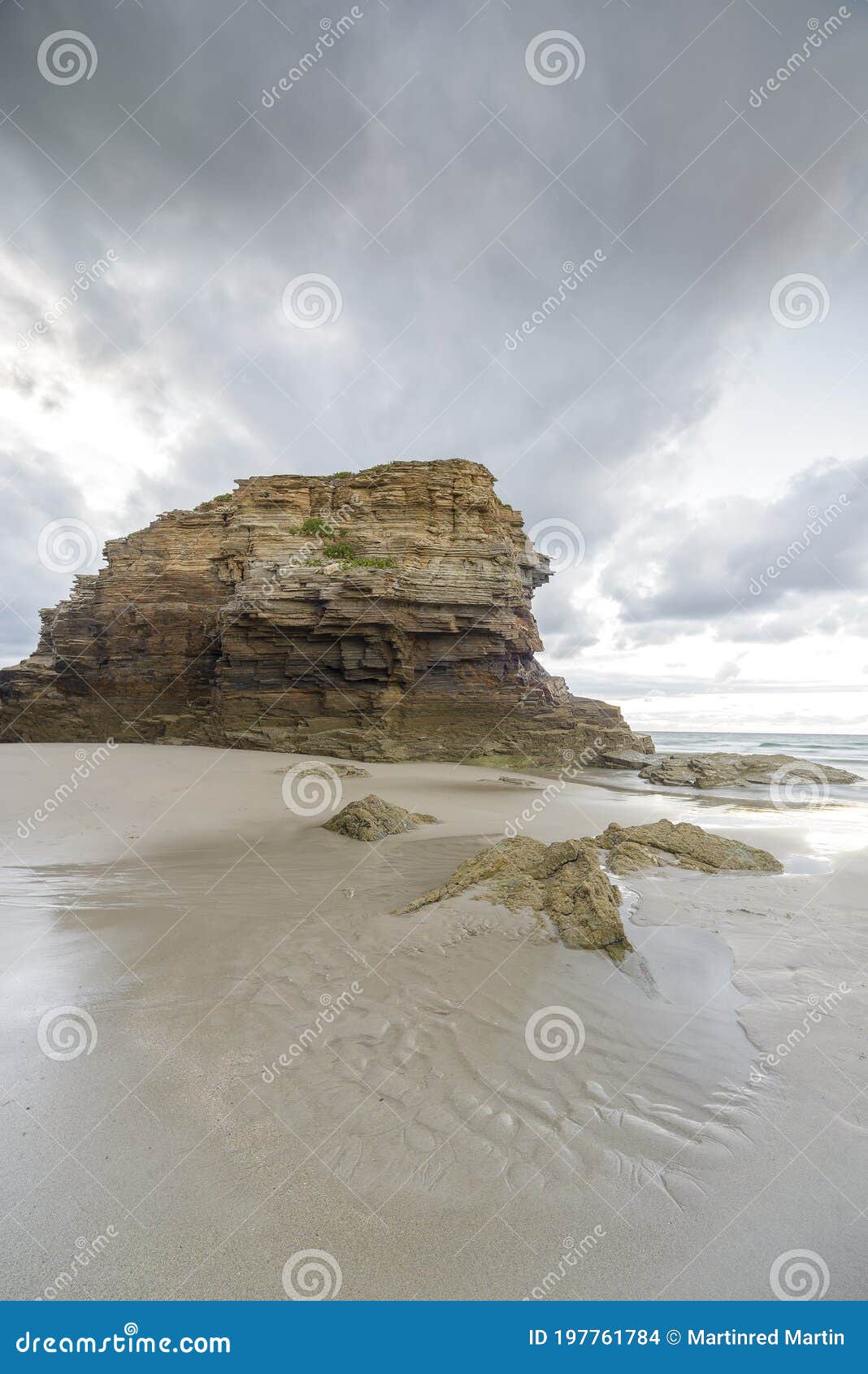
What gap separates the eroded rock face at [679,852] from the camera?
655 cm

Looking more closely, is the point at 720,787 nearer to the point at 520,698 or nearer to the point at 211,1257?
the point at 520,698

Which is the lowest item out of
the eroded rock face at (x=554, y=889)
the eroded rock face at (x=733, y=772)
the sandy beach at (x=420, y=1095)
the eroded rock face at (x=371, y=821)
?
the sandy beach at (x=420, y=1095)

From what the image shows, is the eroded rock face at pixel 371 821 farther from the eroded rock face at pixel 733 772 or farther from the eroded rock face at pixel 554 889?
the eroded rock face at pixel 733 772

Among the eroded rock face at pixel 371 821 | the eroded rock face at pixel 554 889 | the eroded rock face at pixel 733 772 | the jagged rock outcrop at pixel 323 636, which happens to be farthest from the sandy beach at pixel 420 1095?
the jagged rock outcrop at pixel 323 636

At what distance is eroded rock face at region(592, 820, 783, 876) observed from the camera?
655 centimetres

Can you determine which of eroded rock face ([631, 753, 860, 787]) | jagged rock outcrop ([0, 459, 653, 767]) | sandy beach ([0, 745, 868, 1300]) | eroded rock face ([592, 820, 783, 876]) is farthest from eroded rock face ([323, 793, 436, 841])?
eroded rock face ([631, 753, 860, 787])

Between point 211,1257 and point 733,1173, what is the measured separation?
2038 millimetres

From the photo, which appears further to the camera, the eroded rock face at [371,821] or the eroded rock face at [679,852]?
the eroded rock face at [371,821]

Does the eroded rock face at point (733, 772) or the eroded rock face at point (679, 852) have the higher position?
the eroded rock face at point (733, 772)

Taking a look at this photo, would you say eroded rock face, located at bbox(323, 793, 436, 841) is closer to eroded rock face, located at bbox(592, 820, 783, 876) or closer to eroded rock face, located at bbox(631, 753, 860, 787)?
eroded rock face, located at bbox(592, 820, 783, 876)

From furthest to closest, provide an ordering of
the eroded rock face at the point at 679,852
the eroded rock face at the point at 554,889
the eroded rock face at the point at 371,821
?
1. the eroded rock face at the point at 371,821
2. the eroded rock face at the point at 679,852
3. the eroded rock face at the point at 554,889

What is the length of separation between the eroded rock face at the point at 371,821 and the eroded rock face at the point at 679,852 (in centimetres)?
303

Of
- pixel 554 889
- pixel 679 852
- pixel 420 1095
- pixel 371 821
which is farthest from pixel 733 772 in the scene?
pixel 420 1095

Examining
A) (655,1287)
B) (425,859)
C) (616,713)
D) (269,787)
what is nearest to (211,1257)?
(655,1287)
